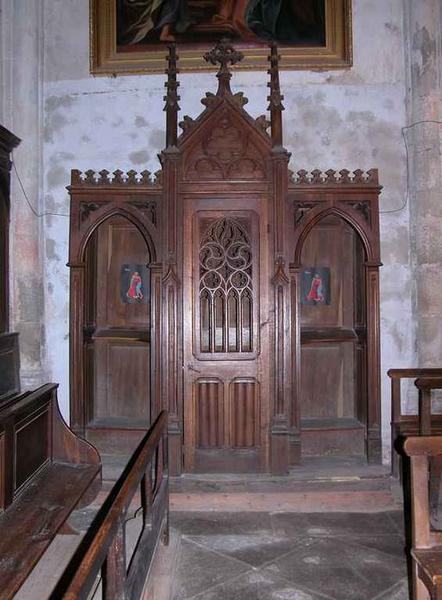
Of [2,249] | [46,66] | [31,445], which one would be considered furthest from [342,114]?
[31,445]

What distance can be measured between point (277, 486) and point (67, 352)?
2.22 meters

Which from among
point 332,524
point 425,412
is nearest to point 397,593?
point 332,524

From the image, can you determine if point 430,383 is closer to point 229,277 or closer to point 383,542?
point 383,542

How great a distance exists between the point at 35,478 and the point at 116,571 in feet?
6.34

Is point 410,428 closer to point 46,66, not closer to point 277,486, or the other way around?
point 277,486

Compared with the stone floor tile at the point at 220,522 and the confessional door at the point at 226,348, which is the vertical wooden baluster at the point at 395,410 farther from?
the stone floor tile at the point at 220,522

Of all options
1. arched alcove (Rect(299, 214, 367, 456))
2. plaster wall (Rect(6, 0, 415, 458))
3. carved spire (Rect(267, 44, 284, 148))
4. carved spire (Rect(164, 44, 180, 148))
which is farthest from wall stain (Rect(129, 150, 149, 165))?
arched alcove (Rect(299, 214, 367, 456))

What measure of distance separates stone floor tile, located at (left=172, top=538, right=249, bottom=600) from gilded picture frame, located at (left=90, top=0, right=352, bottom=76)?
404cm

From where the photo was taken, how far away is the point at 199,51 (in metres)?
5.01

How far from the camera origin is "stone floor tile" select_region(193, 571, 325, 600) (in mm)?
2730

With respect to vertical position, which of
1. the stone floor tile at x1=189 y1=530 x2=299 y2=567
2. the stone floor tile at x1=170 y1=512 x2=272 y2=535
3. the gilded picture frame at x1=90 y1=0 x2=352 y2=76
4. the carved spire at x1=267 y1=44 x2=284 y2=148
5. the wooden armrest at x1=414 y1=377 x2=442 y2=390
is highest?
the gilded picture frame at x1=90 y1=0 x2=352 y2=76

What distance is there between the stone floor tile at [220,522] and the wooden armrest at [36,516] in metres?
0.69

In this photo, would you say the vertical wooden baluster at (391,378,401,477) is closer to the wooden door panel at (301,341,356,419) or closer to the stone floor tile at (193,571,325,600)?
the wooden door panel at (301,341,356,419)

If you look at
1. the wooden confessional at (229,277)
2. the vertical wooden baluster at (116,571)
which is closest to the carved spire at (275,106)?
the wooden confessional at (229,277)
